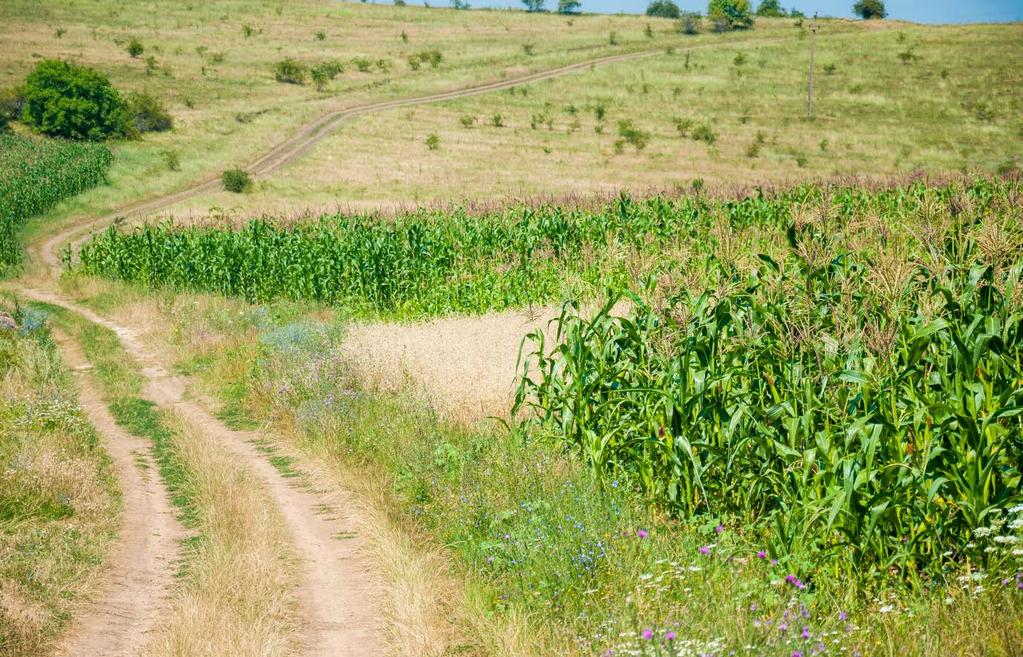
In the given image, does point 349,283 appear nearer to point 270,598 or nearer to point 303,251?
point 303,251

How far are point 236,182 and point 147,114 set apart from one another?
18.4m

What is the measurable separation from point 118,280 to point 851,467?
25.4 m

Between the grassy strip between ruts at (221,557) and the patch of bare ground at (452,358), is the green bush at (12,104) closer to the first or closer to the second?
the patch of bare ground at (452,358)

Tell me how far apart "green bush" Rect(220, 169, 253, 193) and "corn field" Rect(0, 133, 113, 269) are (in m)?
6.24

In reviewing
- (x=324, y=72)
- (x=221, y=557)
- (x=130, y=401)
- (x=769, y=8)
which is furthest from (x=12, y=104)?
(x=769, y=8)

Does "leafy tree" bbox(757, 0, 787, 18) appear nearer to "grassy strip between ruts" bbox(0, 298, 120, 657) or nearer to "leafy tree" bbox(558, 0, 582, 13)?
"leafy tree" bbox(558, 0, 582, 13)

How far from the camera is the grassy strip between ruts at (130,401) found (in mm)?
9977

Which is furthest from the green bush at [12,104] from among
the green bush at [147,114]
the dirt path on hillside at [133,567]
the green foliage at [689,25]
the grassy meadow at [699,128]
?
the green foliage at [689,25]

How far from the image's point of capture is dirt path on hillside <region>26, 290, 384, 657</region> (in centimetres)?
652

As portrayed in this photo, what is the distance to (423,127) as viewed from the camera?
66500mm

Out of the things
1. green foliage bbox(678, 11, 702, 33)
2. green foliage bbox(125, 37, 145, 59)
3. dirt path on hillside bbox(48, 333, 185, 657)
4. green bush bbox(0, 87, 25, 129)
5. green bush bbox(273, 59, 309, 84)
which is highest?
green foliage bbox(678, 11, 702, 33)

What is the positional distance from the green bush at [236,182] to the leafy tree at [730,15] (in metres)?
75.9

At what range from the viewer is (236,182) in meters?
48.5

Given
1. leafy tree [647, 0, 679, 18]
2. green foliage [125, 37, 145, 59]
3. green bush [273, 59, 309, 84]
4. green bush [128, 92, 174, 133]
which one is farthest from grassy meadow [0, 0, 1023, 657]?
leafy tree [647, 0, 679, 18]
